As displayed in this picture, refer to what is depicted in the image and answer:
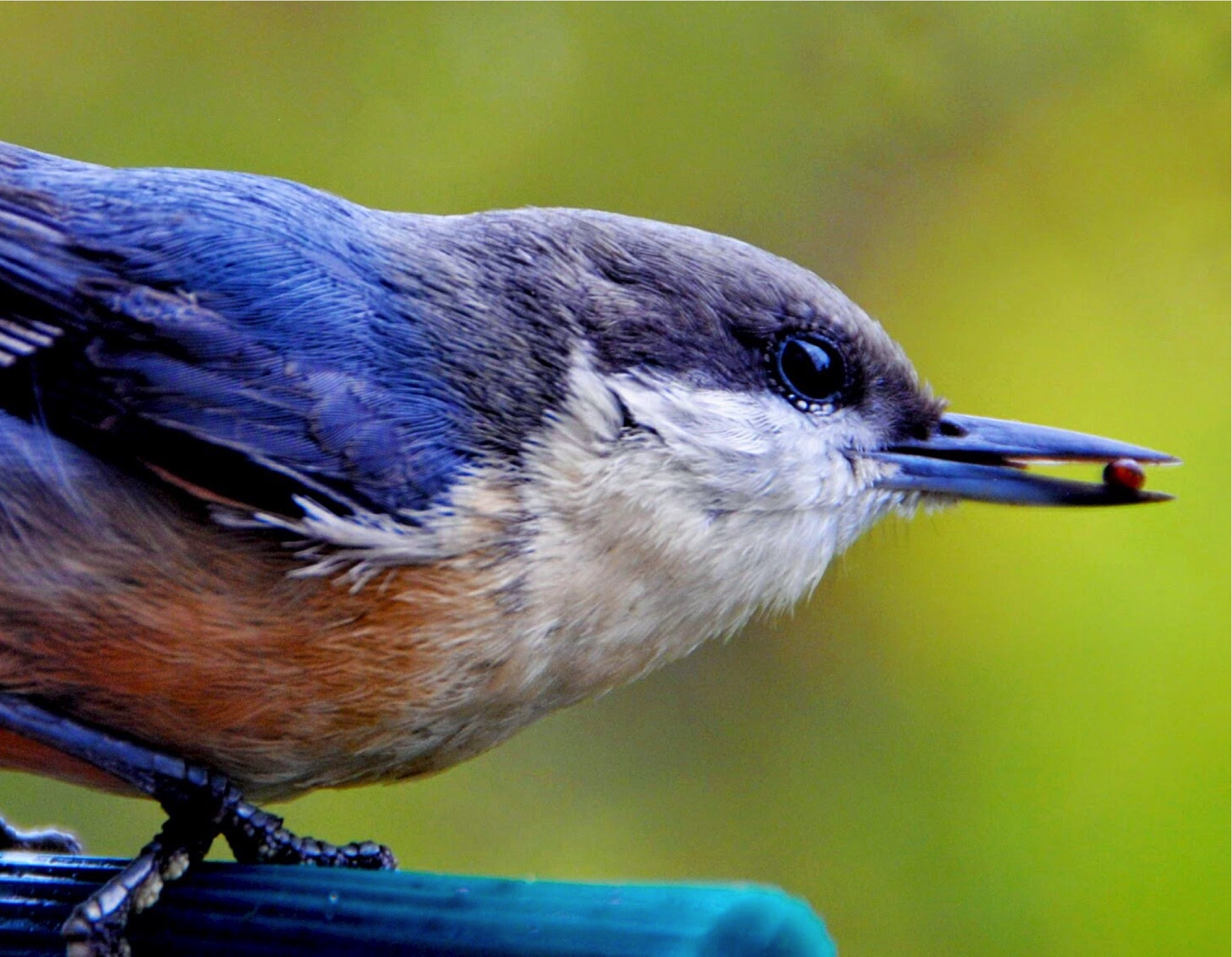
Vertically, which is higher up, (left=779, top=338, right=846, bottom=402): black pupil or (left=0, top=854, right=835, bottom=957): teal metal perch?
(left=779, top=338, right=846, bottom=402): black pupil

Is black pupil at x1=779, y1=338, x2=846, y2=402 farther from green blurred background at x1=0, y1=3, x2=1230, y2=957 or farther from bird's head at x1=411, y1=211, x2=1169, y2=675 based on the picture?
green blurred background at x1=0, y1=3, x2=1230, y2=957

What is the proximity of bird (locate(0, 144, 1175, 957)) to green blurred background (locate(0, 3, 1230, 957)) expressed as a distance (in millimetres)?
531

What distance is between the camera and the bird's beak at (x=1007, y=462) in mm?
1826

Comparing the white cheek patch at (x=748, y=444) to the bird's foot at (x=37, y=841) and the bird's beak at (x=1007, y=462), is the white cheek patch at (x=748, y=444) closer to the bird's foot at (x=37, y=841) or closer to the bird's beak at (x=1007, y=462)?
the bird's beak at (x=1007, y=462)

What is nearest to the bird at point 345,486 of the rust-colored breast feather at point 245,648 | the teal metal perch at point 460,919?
the rust-colored breast feather at point 245,648

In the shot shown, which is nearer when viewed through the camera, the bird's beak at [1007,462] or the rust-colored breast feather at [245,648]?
the rust-colored breast feather at [245,648]

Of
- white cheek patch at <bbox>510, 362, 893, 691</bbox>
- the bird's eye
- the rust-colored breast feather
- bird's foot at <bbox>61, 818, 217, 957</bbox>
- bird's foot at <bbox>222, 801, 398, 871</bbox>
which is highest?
the bird's eye

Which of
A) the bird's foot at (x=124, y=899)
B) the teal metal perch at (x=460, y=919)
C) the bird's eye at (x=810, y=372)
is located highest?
the bird's eye at (x=810, y=372)

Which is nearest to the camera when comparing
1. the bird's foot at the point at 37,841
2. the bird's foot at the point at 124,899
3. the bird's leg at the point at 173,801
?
the bird's foot at the point at 124,899

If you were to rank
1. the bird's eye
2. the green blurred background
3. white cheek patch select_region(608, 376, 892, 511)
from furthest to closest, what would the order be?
the green blurred background < the bird's eye < white cheek patch select_region(608, 376, 892, 511)

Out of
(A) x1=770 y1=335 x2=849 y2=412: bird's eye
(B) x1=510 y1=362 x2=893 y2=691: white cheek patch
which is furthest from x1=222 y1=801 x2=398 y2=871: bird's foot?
(A) x1=770 y1=335 x2=849 y2=412: bird's eye

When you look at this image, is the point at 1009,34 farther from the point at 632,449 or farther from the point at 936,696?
the point at 632,449

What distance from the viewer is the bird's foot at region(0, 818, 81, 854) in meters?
2.14

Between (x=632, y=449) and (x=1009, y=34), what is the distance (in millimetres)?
1540
